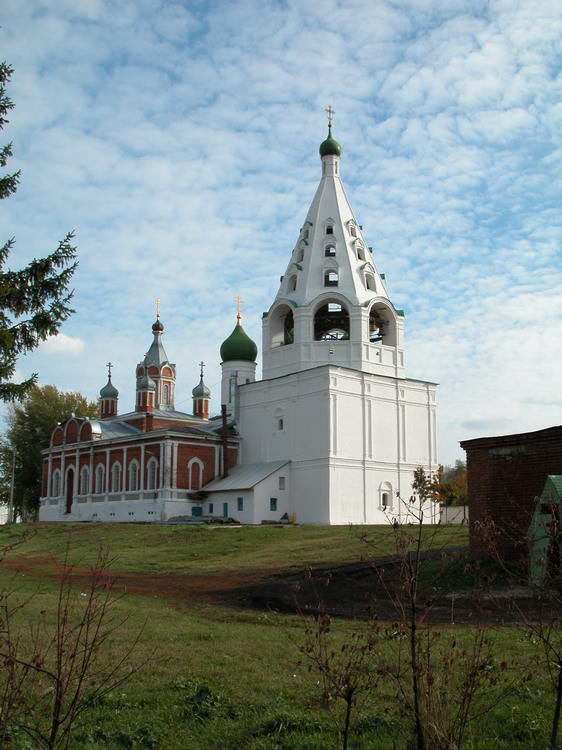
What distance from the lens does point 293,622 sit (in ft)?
36.4

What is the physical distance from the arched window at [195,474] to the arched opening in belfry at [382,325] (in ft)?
36.6

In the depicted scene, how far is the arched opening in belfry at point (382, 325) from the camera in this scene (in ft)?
138

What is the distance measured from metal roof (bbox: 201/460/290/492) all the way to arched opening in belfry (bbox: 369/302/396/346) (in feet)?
27.2

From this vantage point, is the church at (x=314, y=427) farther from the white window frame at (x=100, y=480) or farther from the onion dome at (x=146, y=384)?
the onion dome at (x=146, y=384)

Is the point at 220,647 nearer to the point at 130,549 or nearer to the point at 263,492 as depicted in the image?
the point at 130,549

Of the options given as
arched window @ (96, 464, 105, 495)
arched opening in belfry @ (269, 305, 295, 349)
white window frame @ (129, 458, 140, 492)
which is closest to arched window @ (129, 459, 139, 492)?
white window frame @ (129, 458, 140, 492)

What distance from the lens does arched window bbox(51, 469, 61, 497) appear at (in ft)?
170

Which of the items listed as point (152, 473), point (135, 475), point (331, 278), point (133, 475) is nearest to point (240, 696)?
point (331, 278)

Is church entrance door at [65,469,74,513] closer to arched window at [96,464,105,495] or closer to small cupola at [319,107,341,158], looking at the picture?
arched window at [96,464,105,495]

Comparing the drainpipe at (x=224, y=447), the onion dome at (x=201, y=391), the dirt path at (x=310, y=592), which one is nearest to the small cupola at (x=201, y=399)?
the onion dome at (x=201, y=391)

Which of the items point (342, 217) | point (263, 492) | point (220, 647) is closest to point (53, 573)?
point (220, 647)

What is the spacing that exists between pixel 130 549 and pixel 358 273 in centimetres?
2044

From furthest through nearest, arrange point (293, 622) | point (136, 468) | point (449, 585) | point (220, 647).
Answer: point (136, 468) < point (449, 585) < point (293, 622) < point (220, 647)

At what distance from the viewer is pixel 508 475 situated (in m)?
15.8
